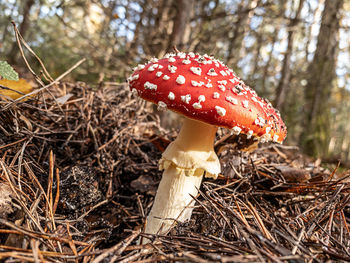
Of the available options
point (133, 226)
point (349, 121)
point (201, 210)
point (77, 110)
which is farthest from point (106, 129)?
point (349, 121)

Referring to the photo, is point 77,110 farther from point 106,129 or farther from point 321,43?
point 321,43

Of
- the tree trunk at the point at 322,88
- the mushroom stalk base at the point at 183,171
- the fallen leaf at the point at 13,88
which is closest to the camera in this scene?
the mushroom stalk base at the point at 183,171

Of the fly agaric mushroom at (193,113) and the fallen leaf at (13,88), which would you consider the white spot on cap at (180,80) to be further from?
the fallen leaf at (13,88)

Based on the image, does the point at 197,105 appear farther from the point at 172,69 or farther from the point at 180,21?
the point at 180,21

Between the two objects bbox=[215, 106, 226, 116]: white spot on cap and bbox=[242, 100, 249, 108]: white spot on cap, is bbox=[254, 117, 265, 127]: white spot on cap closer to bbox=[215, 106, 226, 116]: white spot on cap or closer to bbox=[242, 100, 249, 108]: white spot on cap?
bbox=[242, 100, 249, 108]: white spot on cap

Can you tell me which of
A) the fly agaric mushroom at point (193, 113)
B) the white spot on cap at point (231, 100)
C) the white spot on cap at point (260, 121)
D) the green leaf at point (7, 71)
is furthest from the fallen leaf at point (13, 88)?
the white spot on cap at point (260, 121)

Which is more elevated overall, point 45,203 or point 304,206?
point 304,206

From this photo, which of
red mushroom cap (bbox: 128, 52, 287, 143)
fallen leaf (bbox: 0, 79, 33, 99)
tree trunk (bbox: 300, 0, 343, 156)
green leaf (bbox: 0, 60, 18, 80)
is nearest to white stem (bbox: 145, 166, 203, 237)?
red mushroom cap (bbox: 128, 52, 287, 143)
